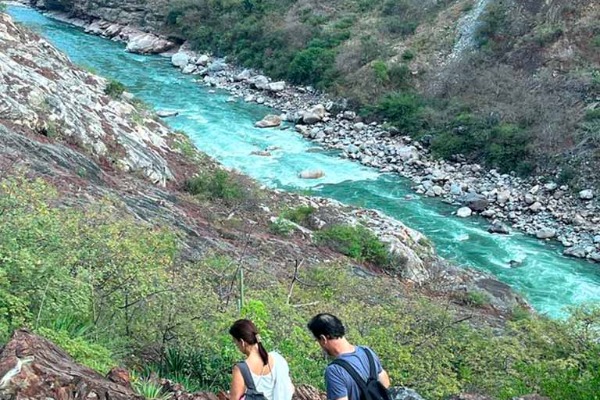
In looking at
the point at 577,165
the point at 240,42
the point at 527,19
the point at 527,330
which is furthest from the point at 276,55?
the point at 527,330

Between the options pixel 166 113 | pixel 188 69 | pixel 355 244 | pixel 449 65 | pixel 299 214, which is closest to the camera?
pixel 355 244

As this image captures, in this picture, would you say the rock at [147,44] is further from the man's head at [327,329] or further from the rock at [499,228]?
the man's head at [327,329]

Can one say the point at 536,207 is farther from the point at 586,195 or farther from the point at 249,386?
the point at 249,386

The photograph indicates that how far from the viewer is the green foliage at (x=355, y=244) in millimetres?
14203

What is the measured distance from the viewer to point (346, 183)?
2253cm

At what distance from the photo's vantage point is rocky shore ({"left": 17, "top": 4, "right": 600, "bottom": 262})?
20.2 metres

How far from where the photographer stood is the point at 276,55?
35.0 metres

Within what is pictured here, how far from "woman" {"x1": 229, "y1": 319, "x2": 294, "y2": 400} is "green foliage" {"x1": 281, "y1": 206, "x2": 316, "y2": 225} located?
11.1 metres

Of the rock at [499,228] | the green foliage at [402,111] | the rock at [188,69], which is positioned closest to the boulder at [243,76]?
the rock at [188,69]

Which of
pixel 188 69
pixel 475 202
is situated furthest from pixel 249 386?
pixel 188 69

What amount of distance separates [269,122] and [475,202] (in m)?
9.64

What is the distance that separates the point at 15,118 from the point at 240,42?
1021 inches

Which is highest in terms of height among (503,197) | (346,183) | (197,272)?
(197,272)

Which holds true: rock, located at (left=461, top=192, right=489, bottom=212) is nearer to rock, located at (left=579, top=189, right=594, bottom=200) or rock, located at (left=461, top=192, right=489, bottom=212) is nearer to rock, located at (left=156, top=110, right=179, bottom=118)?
rock, located at (left=579, top=189, right=594, bottom=200)
